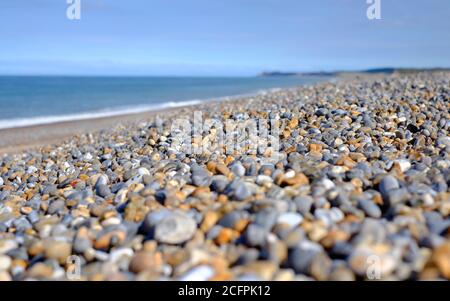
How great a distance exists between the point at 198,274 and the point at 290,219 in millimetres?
538

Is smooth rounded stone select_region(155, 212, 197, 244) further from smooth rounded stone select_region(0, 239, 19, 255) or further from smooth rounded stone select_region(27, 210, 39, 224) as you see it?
smooth rounded stone select_region(27, 210, 39, 224)

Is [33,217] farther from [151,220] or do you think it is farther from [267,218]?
[267,218]

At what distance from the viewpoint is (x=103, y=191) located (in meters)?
3.11

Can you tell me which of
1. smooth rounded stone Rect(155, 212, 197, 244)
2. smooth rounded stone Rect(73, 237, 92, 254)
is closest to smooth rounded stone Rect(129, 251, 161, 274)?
smooth rounded stone Rect(155, 212, 197, 244)

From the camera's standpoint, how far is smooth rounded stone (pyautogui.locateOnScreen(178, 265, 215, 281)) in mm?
1775

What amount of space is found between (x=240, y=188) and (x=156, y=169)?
53.5 inches

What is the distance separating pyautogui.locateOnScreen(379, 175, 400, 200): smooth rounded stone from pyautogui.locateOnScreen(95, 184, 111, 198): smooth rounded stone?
1936mm

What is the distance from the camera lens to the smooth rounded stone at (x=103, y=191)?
10.1 feet

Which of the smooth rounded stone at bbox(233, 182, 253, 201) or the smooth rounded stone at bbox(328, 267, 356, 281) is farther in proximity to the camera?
the smooth rounded stone at bbox(233, 182, 253, 201)

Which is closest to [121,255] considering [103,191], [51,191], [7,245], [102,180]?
[7,245]

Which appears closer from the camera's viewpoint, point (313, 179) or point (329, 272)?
point (329, 272)

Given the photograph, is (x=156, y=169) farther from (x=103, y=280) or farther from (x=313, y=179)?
(x=103, y=280)

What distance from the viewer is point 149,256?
187cm
